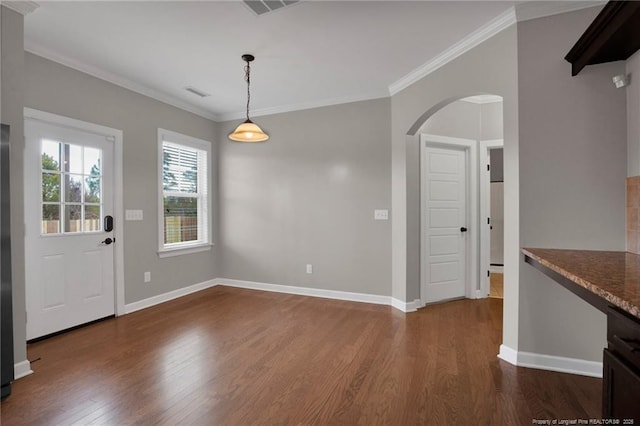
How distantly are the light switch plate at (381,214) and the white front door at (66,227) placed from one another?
3.19m

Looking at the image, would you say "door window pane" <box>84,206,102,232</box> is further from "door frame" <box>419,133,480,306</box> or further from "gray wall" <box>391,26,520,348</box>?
"door frame" <box>419,133,480,306</box>

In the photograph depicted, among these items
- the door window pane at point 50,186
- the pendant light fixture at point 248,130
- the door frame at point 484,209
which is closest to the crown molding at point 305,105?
the pendant light fixture at point 248,130

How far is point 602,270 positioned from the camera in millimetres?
1479

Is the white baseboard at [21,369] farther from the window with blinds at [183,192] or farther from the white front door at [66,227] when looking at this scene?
the window with blinds at [183,192]

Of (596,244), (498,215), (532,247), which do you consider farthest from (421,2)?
(498,215)

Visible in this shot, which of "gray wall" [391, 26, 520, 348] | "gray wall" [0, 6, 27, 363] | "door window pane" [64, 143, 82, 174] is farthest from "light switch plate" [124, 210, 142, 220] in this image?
"gray wall" [391, 26, 520, 348]

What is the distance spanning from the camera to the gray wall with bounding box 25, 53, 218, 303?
2.91m

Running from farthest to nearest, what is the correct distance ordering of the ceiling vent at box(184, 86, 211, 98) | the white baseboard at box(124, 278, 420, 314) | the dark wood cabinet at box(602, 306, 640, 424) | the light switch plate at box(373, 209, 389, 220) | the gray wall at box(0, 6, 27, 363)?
the light switch plate at box(373, 209, 389, 220), the ceiling vent at box(184, 86, 211, 98), the white baseboard at box(124, 278, 420, 314), the gray wall at box(0, 6, 27, 363), the dark wood cabinet at box(602, 306, 640, 424)

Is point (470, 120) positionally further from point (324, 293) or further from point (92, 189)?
point (92, 189)

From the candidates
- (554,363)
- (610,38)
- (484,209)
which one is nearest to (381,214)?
(484,209)

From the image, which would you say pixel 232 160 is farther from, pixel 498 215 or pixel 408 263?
pixel 498 215

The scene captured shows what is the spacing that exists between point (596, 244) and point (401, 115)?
7.48ft

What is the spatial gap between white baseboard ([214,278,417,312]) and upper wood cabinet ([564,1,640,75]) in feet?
9.19

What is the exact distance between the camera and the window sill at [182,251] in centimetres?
404
